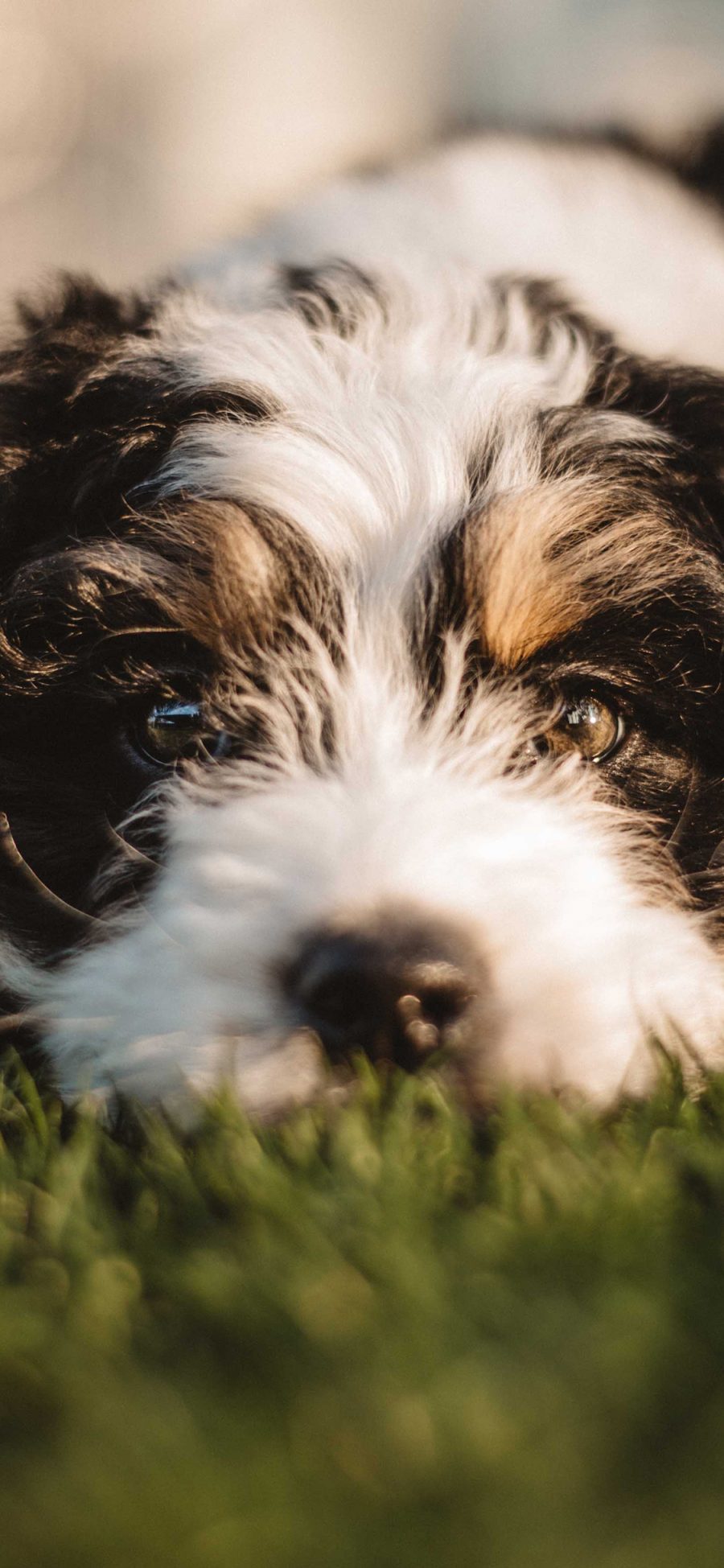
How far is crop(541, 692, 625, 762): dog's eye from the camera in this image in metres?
2.39

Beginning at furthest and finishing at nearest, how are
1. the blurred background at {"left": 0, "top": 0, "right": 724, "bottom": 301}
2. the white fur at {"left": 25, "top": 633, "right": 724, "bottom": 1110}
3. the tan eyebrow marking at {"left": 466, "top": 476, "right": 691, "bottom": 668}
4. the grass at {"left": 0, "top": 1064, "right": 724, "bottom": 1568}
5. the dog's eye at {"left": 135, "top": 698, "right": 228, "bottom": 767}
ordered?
the blurred background at {"left": 0, "top": 0, "right": 724, "bottom": 301}, the dog's eye at {"left": 135, "top": 698, "right": 228, "bottom": 767}, the tan eyebrow marking at {"left": 466, "top": 476, "right": 691, "bottom": 668}, the white fur at {"left": 25, "top": 633, "right": 724, "bottom": 1110}, the grass at {"left": 0, "top": 1064, "right": 724, "bottom": 1568}

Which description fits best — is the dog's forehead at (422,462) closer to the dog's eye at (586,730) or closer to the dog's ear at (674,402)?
the dog's ear at (674,402)

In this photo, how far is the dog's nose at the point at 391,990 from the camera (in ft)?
5.82

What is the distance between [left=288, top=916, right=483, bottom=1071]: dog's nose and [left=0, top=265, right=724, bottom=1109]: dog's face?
0.45 ft

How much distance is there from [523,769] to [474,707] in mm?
148

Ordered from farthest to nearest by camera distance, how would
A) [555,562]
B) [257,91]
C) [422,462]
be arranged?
[257,91] < [422,462] < [555,562]

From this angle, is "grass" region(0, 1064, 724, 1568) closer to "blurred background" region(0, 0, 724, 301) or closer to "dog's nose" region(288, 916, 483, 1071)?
"dog's nose" region(288, 916, 483, 1071)

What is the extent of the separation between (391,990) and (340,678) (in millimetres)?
719

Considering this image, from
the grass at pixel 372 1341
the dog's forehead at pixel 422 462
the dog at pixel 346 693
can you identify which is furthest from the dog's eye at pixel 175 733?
the grass at pixel 372 1341

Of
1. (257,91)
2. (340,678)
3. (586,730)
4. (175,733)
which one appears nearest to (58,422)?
(175,733)

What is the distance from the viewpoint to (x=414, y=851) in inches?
78.1

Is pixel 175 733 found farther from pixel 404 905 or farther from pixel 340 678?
pixel 404 905

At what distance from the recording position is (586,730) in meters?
2.40

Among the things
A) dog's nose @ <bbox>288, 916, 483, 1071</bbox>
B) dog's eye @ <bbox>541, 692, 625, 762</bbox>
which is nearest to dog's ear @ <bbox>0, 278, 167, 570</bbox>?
dog's eye @ <bbox>541, 692, 625, 762</bbox>
